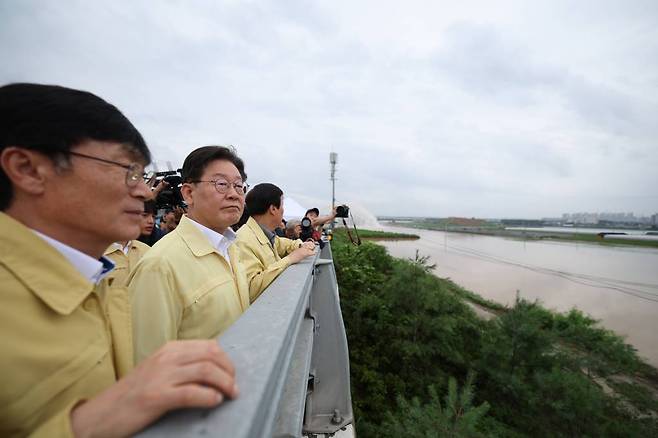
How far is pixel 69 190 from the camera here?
930 millimetres

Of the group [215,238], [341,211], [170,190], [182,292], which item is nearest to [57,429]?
[182,292]

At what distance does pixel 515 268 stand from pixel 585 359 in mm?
24747

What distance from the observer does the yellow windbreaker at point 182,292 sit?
4.56ft

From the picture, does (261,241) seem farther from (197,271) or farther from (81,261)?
(81,261)

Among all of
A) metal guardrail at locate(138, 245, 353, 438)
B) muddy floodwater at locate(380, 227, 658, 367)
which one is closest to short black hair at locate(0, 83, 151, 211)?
metal guardrail at locate(138, 245, 353, 438)

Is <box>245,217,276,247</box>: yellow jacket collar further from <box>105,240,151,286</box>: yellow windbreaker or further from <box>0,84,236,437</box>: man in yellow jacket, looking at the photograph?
<box>0,84,236,437</box>: man in yellow jacket

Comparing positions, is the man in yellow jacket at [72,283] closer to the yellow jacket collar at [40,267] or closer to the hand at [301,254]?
the yellow jacket collar at [40,267]

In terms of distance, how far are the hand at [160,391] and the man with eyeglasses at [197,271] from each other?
0.82 meters

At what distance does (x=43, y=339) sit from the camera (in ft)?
2.47

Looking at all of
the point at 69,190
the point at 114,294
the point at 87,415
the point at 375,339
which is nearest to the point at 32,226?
the point at 69,190

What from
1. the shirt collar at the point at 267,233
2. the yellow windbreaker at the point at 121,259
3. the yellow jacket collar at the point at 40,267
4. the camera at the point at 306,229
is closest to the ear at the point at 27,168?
the yellow jacket collar at the point at 40,267

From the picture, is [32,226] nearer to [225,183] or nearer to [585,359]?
[225,183]

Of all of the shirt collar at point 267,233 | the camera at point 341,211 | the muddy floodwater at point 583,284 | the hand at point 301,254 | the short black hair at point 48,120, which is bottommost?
the muddy floodwater at point 583,284

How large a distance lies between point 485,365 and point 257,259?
5.23m
